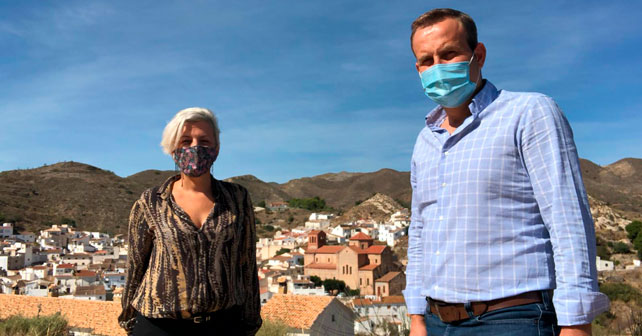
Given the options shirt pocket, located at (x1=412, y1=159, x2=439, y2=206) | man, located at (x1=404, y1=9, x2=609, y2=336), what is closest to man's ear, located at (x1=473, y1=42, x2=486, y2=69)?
man, located at (x1=404, y1=9, x2=609, y2=336)

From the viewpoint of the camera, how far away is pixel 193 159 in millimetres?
2367

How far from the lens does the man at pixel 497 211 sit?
4.81 ft

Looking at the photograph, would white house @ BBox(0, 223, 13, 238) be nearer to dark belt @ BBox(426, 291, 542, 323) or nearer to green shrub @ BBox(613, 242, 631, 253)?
green shrub @ BBox(613, 242, 631, 253)

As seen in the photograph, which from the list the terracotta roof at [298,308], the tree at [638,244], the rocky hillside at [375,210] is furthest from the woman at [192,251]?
the rocky hillside at [375,210]

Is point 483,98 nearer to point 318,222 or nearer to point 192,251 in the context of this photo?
point 192,251

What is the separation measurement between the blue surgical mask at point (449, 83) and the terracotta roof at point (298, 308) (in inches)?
403

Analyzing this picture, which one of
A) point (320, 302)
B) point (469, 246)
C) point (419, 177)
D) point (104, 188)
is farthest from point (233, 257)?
point (104, 188)

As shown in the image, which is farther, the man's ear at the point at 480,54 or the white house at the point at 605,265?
the white house at the point at 605,265

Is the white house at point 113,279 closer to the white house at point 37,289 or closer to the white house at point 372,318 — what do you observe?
the white house at point 37,289

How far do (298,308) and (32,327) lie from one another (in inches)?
310

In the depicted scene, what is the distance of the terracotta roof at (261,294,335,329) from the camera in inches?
472

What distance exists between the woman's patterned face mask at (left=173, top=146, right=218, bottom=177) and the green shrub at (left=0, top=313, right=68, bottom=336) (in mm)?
4279

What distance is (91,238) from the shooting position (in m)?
52.6

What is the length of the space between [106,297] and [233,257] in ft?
86.8
